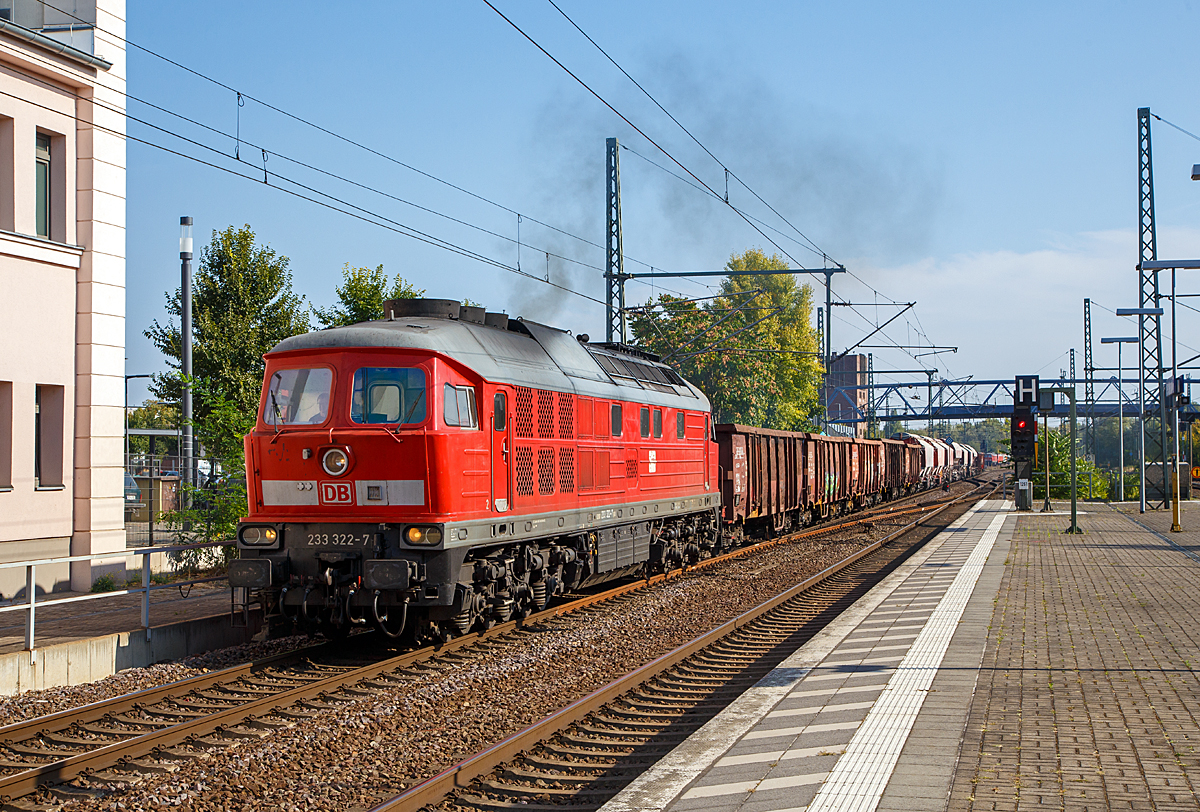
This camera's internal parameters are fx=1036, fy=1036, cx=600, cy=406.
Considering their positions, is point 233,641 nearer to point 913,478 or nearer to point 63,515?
point 63,515

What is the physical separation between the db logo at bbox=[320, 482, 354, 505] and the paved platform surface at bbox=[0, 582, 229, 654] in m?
2.59

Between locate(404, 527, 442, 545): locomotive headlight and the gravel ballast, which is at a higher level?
locate(404, 527, 442, 545): locomotive headlight

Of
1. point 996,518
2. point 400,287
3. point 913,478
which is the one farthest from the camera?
point 913,478

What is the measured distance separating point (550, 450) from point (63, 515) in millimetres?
8221

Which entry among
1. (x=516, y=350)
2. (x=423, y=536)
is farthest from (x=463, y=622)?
(x=516, y=350)

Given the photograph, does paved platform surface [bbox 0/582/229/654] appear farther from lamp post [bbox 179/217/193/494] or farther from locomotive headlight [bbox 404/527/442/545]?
lamp post [bbox 179/217/193/494]

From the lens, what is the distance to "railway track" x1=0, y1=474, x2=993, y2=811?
7.50m

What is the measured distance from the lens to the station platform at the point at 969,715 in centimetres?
622

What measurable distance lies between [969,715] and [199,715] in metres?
6.52

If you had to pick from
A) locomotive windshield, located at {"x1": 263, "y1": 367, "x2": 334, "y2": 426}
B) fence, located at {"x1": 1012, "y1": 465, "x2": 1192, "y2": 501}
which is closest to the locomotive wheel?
locomotive windshield, located at {"x1": 263, "y1": 367, "x2": 334, "y2": 426}

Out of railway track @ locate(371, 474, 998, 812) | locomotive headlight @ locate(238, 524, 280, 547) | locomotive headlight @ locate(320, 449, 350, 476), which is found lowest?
railway track @ locate(371, 474, 998, 812)

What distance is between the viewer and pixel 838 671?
10.0 meters

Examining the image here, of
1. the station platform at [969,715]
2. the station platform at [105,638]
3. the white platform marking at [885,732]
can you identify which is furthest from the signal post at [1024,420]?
the station platform at [105,638]

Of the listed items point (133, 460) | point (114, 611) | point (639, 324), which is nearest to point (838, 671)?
point (114, 611)
